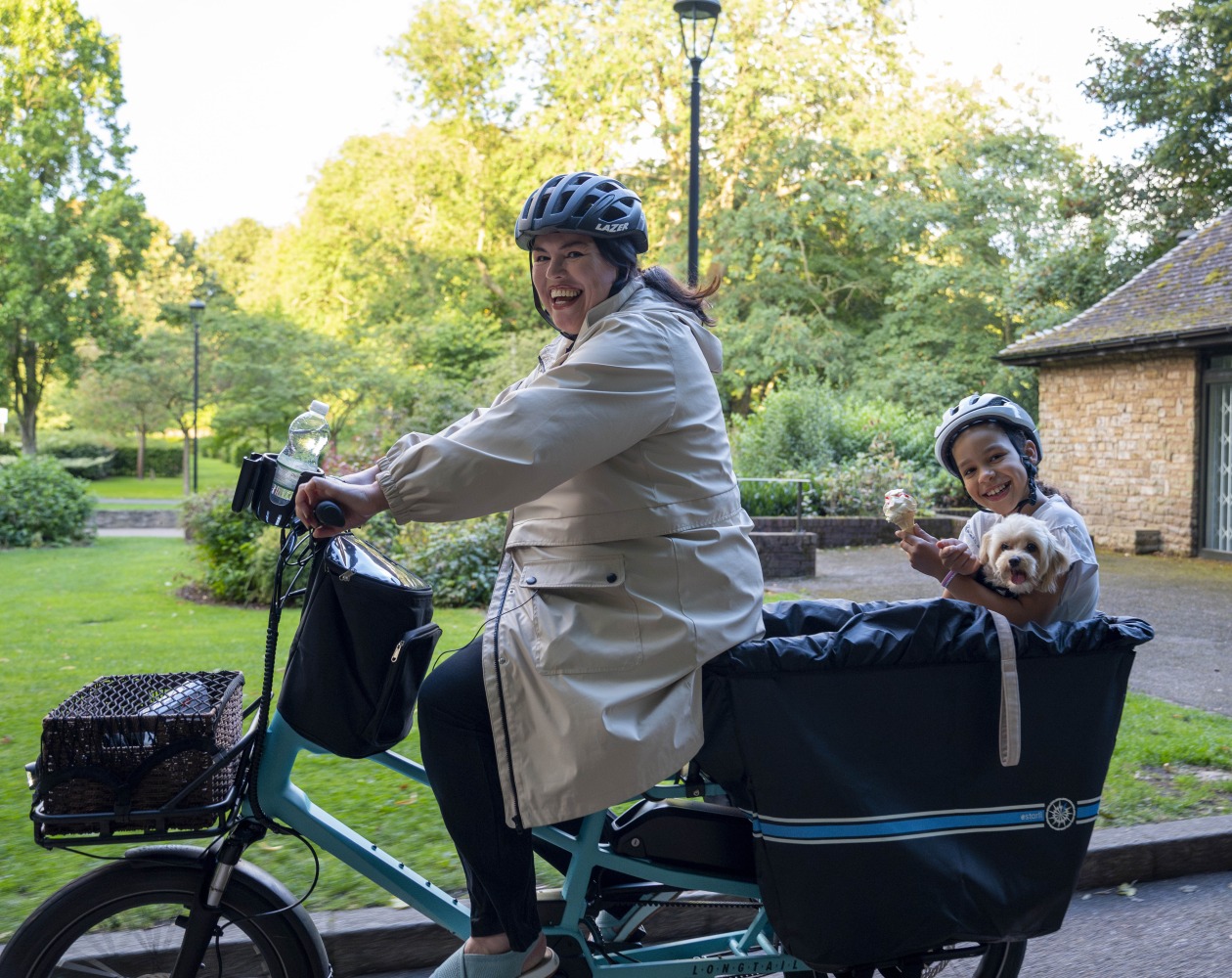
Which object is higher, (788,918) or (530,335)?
(530,335)

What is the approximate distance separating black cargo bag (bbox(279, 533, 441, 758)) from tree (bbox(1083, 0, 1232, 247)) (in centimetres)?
2534

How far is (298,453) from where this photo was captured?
2.31 meters

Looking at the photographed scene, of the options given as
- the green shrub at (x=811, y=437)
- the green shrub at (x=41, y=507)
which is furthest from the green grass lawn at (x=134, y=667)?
the green shrub at (x=811, y=437)

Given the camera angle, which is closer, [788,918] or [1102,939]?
[788,918]

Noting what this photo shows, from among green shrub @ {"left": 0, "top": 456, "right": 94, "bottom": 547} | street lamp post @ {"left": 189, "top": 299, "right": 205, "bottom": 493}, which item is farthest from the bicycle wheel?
street lamp post @ {"left": 189, "top": 299, "right": 205, "bottom": 493}

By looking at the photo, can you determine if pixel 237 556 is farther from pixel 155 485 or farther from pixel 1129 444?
pixel 155 485

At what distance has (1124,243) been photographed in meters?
26.8

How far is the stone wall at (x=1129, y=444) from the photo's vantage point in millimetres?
16781

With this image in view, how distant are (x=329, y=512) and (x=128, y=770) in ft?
A: 2.10

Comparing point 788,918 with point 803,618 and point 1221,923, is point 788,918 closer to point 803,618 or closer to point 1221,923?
point 803,618

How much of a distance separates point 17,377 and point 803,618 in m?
40.0

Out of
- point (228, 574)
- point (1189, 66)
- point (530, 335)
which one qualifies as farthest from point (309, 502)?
point (530, 335)

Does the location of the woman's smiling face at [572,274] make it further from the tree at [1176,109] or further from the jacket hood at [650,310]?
the tree at [1176,109]

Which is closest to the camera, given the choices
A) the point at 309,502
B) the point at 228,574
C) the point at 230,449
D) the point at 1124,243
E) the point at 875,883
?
the point at 309,502
